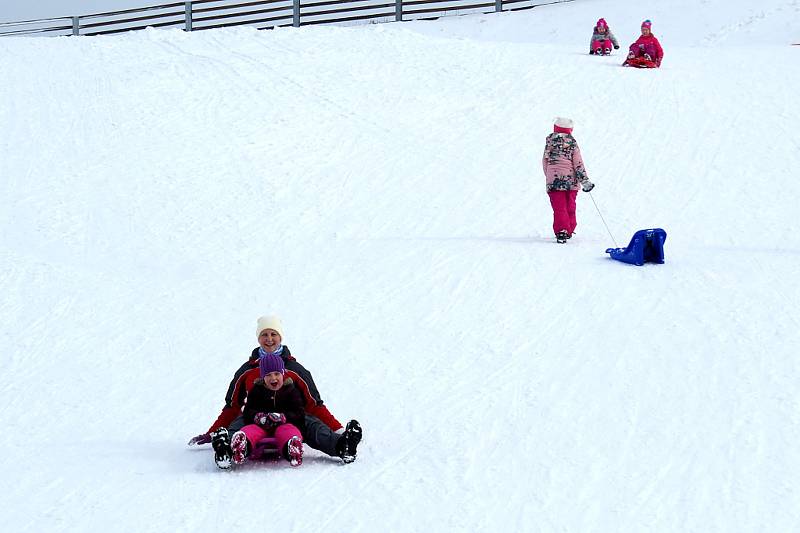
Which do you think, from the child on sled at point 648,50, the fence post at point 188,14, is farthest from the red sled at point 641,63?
the fence post at point 188,14

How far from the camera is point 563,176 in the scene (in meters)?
11.1

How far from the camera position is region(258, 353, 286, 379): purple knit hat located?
19.6 feet

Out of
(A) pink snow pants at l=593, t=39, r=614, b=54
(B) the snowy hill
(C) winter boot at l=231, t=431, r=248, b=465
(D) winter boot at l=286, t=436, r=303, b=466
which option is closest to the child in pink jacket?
(B) the snowy hill

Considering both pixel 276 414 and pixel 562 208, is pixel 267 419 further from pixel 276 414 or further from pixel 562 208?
pixel 562 208

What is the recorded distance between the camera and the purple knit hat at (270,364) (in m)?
5.97

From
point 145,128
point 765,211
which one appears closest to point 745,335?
point 765,211

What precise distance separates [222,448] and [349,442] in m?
0.63

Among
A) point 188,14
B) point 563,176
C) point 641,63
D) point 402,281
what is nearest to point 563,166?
point 563,176

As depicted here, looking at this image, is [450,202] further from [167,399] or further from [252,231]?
[167,399]

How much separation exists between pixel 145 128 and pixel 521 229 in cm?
636

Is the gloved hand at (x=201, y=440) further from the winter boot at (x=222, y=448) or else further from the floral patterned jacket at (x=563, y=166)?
the floral patterned jacket at (x=563, y=166)

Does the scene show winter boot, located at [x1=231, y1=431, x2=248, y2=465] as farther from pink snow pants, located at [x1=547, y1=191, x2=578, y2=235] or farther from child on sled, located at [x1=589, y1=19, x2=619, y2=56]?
child on sled, located at [x1=589, y1=19, x2=619, y2=56]

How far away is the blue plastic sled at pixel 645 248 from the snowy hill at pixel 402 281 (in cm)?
12

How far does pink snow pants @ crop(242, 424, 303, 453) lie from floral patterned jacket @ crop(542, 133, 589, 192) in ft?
18.6
